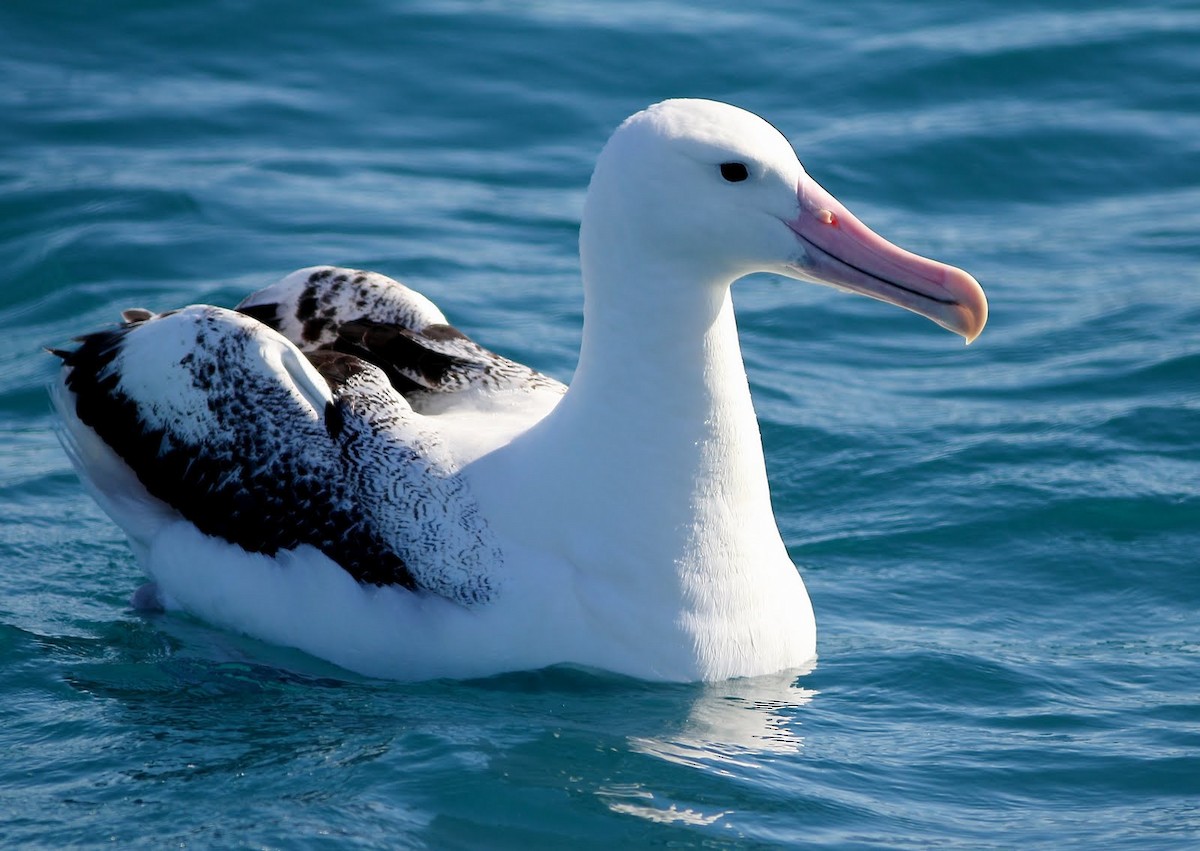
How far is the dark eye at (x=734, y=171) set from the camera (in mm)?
6008

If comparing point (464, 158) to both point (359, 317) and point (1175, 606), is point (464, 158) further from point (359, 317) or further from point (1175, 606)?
point (1175, 606)

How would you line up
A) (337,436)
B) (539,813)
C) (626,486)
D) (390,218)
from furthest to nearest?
(390,218) < (337,436) < (626,486) < (539,813)

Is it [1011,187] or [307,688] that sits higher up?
[1011,187]

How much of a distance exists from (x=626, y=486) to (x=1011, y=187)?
713 centimetres

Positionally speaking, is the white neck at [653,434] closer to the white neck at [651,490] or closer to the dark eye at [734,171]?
the white neck at [651,490]

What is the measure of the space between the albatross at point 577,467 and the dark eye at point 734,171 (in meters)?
0.01

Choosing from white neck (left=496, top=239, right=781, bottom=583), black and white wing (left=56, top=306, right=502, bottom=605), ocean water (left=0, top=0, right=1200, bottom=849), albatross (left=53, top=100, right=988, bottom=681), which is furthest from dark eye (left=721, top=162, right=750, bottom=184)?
ocean water (left=0, top=0, right=1200, bottom=849)

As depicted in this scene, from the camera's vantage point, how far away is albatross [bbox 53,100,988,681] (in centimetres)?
609

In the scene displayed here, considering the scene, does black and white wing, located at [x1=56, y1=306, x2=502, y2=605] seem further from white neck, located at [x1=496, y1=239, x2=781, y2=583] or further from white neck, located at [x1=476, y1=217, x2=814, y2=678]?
white neck, located at [x1=496, y1=239, x2=781, y2=583]

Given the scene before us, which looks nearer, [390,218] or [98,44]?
[390,218]

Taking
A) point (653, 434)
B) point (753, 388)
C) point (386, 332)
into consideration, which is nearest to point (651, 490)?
point (653, 434)

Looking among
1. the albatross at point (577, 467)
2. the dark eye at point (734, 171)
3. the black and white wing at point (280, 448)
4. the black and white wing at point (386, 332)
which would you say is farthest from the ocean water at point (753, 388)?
the dark eye at point (734, 171)

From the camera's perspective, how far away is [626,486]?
249 inches

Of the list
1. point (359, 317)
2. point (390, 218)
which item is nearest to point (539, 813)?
point (359, 317)
